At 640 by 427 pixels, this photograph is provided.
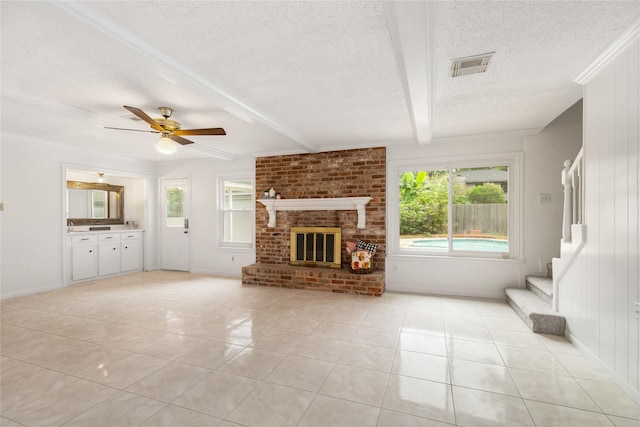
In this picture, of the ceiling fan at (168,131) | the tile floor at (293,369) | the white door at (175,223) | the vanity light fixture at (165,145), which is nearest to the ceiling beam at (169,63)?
the ceiling fan at (168,131)

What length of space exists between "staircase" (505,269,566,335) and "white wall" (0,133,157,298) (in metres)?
6.75

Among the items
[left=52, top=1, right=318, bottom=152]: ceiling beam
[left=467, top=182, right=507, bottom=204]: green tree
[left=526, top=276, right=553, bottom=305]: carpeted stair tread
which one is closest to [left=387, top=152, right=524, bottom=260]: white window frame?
[left=467, top=182, right=507, bottom=204]: green tree

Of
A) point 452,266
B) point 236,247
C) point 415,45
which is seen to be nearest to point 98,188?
point 236,247

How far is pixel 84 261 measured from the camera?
17.7ft

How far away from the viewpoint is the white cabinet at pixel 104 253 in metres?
5.26

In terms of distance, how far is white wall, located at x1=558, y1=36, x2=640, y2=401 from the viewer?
199 centimetres

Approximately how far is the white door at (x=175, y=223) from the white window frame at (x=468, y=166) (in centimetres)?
420

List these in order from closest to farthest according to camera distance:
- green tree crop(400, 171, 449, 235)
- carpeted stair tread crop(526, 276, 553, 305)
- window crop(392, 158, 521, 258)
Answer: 1. carpeted stair tread crop(526, 276, 553, 305)
2. window crop(392, 158, 521, 258)
3. green tree crop(400, 171, 449, 235)

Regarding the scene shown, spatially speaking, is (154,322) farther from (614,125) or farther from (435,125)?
(614,125)

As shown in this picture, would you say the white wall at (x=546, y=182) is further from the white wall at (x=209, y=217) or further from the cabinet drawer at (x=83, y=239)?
the cabinet drawer at (x=83, y=239)

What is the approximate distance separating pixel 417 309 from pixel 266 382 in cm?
232

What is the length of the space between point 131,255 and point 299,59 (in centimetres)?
586

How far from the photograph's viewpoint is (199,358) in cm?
255

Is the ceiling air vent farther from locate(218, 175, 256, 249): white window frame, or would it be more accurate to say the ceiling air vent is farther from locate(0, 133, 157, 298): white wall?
locate(0, 133, 157, 298): white wall
